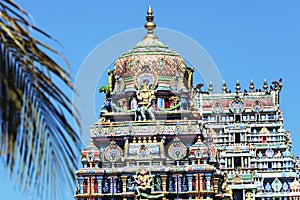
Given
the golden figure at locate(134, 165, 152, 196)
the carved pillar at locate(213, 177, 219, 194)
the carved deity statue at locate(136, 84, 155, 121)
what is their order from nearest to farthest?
1. the golden figure at locate(134, 165, 152, 196)
2. the carved pillar at locate(213, 177, 219, 194)
3. the carved deity statue at locate(136, 84, 155, 121)

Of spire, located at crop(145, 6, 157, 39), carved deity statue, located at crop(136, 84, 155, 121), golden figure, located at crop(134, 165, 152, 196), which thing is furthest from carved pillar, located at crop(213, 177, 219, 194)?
spire, located at crop(145, 6, 157, 39)

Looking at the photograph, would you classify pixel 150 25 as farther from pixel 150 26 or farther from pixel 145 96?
pixel 145 96

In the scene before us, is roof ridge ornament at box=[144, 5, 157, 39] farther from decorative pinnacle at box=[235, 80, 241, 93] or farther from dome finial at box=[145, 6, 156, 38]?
decorative pinnacle at box=[235, 80, 241, 93]

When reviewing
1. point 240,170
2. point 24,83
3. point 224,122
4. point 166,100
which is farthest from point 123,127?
point 24,83

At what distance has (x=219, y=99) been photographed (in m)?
95.0

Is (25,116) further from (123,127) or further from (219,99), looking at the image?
(219,99)

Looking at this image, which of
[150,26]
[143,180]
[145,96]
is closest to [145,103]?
[145,96]

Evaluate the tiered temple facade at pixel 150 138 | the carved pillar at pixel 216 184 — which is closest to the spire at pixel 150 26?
the tiered temple facade at pixel 150 138

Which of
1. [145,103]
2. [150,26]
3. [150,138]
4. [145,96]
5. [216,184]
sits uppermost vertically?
[150,26]

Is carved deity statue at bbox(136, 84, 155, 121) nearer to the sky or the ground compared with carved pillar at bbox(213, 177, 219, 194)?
nearer to the sky

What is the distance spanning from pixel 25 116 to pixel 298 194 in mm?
78516

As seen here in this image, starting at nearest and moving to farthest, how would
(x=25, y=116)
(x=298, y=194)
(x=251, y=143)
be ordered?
(x=25, y=116)
(x=298, y=194)
(x=251, y=143)

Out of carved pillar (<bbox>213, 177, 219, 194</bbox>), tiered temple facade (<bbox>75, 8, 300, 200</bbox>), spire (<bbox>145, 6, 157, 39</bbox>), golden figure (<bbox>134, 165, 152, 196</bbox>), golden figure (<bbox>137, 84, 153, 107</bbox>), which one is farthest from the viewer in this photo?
spire (<bbox>145, 6, 157, 39</bbox>)

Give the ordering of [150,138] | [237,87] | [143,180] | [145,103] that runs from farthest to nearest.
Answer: [237,87] → [145,103] → [150,138] → [143,180]
